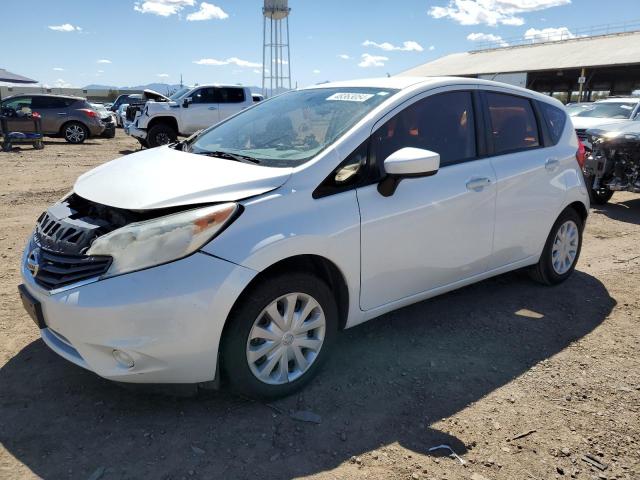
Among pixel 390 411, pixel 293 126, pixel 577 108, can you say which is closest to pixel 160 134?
pixel 577 108

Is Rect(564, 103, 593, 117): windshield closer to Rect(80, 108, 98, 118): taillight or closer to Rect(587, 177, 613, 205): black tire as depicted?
Rect(587, 177, 613, 205): black tire

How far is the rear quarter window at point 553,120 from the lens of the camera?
14.4ft

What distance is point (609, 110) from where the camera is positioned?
11.2 meters

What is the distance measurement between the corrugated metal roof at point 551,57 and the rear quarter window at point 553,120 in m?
32.3

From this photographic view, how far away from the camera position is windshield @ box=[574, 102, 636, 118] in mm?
10923

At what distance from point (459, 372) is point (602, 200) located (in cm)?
677

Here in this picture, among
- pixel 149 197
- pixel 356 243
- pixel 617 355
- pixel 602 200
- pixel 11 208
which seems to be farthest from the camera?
pixel 602 200

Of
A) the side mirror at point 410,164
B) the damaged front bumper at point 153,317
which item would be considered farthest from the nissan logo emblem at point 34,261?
the side mirror at point 410,164

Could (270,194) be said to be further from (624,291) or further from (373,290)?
(624,291)

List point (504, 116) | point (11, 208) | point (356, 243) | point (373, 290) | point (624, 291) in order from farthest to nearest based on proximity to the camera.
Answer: point (11, 208) → point (624, 291) → point (504, 116) → point (373, 290) → point (356, 243)

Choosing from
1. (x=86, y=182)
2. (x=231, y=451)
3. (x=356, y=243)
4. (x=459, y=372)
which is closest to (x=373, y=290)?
(x=356, y=243)

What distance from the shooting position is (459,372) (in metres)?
3.27

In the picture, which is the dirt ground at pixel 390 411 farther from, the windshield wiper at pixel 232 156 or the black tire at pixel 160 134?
the black tire at pixel 160 134

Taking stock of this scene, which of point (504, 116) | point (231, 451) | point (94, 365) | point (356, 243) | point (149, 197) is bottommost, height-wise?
point (231, 451)
